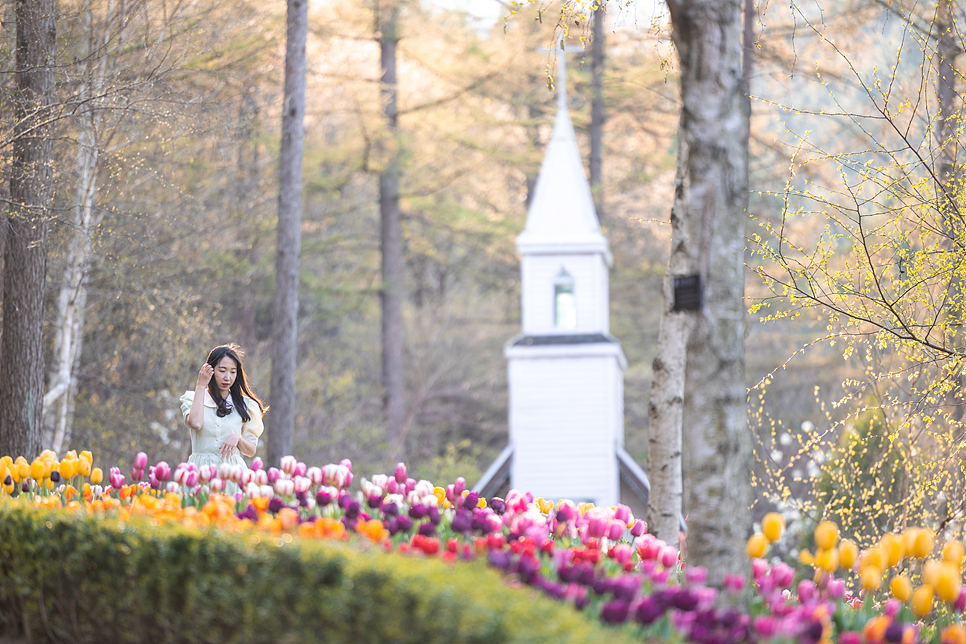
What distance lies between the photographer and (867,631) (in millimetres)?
3121

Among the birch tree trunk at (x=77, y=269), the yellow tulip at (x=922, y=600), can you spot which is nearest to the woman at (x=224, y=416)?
the birch tree trunk at (x=77, y=269)

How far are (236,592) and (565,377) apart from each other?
11154 millimetres

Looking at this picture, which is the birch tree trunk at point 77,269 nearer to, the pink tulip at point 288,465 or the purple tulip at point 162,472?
the purple tulip at point 162,472

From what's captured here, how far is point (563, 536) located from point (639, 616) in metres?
1.67

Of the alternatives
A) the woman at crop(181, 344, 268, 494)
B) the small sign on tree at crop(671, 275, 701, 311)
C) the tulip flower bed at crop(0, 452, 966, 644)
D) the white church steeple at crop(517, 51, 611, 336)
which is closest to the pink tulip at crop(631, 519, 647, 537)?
the tulip flower bed at crop(0, 452, 966, 644)

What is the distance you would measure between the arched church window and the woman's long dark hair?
346 inches

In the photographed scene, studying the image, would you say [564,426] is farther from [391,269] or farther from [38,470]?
[38,470]

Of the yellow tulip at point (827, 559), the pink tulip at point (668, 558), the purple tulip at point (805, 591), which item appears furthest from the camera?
the pink tulip at point (668, 558)

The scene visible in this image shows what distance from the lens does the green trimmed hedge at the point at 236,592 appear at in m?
2.89

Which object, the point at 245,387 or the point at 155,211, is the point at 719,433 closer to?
the point at 245,387

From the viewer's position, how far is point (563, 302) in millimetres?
14977

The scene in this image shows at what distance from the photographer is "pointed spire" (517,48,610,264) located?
1477 centimetres

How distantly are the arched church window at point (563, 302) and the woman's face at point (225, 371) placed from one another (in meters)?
8.96

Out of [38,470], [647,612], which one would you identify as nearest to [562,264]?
[38,470]
